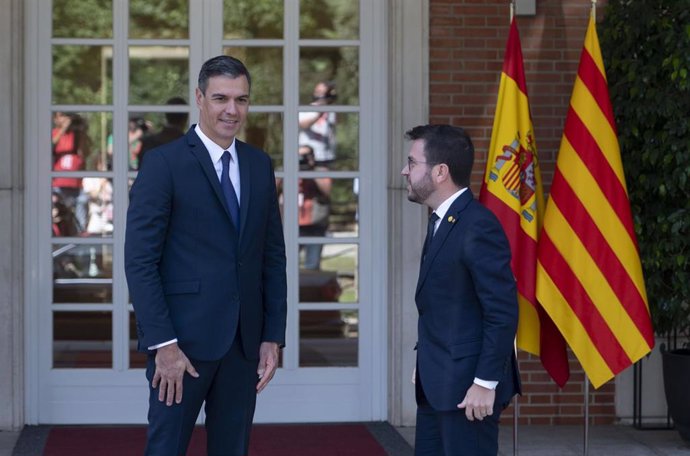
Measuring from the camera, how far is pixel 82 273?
282 inches

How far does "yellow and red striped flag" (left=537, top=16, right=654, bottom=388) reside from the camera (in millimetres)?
6070

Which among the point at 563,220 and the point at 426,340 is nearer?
the point at 426,340

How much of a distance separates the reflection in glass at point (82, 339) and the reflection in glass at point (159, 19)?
161 cm

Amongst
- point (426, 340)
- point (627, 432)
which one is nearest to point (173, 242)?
point (426, 340)

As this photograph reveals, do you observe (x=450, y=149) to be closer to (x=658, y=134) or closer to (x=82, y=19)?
(x=658, y=134)

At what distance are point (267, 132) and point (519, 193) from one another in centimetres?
177

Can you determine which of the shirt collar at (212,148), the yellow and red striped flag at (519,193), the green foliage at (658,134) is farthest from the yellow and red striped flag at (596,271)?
the shirt collar at (212,148)

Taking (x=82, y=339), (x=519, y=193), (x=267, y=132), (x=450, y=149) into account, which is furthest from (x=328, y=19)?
(x=450, y=149)

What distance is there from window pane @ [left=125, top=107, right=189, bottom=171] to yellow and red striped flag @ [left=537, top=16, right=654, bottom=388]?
229 cm

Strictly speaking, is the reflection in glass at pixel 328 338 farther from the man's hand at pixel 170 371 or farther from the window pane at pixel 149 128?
the man's hand at pixel 170 371

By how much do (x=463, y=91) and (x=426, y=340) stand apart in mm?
3221

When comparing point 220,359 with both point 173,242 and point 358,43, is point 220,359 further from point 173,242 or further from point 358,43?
point 358,43

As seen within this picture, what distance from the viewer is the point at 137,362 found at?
720 cm

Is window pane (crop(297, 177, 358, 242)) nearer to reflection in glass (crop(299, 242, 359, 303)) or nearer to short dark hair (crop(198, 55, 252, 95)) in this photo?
reflection in glass (crop(299, 242, 359, 303))
